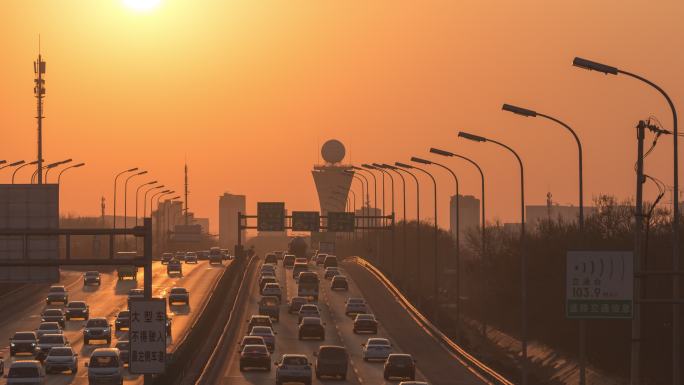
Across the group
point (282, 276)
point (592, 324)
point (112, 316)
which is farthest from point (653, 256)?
point (282, 276)

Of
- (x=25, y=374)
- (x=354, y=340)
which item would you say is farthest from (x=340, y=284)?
(x=25, y=374)

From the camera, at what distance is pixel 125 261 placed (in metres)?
46.8

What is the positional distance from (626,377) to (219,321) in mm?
28789

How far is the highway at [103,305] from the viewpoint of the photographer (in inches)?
3292

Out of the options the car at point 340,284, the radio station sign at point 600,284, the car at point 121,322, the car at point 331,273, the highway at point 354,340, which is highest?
the radio station sign at point 600,284

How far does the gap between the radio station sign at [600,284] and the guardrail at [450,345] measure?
52.6 ft

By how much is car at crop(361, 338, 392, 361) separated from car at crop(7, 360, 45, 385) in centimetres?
1967

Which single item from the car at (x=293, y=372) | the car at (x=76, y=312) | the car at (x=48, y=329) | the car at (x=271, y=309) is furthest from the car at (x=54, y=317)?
the car at (x=293, y=372)

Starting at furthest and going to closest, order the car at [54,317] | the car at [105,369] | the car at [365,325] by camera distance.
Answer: the car at [54,317], the car at [365,325], the car at [105,369]

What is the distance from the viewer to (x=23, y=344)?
80188 millimetres

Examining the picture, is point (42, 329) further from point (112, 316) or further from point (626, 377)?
point (626, 377)

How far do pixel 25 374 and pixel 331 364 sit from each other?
1381 cm

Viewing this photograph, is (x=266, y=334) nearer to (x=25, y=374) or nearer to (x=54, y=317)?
(x=54, y=317)

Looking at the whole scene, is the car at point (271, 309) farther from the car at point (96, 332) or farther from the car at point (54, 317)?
the car at point (96, 332)
